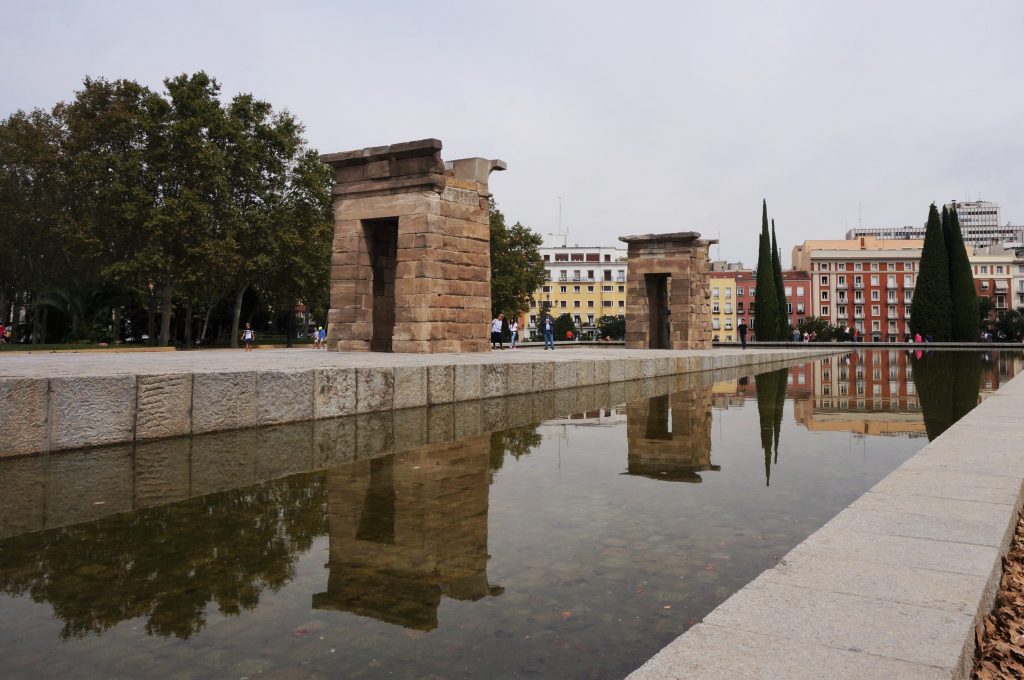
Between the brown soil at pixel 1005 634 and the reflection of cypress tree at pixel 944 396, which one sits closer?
the brown soil at pixel 1005 634

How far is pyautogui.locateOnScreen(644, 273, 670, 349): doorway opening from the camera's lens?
31.0m

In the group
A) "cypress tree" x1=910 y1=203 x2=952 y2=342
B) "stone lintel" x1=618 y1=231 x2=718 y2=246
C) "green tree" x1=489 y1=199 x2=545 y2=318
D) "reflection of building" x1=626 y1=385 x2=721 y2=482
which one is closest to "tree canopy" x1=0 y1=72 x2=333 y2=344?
"green tree" x1=489 y1=199 x2=545 y2=318

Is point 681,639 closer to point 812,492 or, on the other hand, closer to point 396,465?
point 812,492

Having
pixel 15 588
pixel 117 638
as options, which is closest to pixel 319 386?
A: pixel 15 588

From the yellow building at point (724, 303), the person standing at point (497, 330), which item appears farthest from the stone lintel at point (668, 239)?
the yellow building at point (724, 303)

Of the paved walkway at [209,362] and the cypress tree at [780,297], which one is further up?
the cypress tree at [780,297]

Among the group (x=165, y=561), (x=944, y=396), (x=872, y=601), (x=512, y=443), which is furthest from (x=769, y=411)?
(x=165, y=561)

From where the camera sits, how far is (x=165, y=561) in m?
3.24

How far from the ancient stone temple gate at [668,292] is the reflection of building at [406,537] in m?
24.9

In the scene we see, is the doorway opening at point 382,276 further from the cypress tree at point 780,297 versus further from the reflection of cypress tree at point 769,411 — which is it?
the cypress tree at point 780,297

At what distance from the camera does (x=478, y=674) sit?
2209 millimetres

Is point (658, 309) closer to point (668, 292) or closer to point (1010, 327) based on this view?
point (668, 292)

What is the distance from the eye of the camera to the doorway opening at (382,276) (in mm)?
17312

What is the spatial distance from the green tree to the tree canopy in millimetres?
11404
